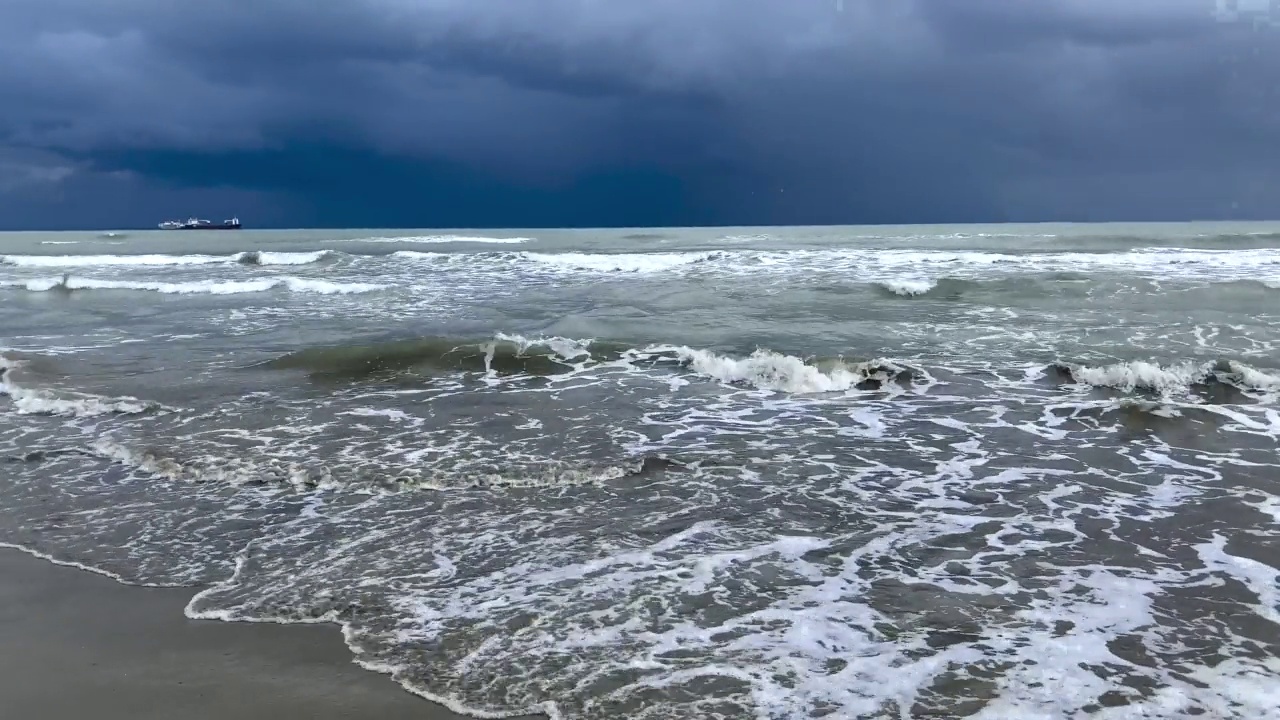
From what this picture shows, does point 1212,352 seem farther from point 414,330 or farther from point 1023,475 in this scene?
point 414,330

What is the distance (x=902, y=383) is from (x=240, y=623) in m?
8.31

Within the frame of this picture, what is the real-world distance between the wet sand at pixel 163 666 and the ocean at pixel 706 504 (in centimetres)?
18

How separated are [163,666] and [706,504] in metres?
3.60

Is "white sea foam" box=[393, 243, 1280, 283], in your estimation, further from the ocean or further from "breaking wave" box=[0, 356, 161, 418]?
"breaking wave" box=[0, 356, 161, 418]

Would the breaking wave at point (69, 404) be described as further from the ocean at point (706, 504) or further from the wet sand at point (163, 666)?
the wet sand at point (163, 666)

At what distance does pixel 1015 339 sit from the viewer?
1418 cm

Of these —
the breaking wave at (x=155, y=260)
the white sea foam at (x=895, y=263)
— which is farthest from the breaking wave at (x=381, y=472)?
the breaking wave at (x=155, y=260)

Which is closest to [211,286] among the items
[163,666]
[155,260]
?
[155,260]

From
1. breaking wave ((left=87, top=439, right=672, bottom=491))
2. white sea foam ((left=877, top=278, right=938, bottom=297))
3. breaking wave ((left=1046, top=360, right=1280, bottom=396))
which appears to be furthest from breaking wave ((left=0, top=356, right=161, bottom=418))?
white sea foam ((left=877, top=278, right=938, bottom=297))

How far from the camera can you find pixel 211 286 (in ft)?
85.7

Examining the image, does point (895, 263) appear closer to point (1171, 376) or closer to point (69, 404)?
point (1171, 376)

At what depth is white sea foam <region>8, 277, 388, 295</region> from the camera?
2456 cm

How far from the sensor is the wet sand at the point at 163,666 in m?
3.62

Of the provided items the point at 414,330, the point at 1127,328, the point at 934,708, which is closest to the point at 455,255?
the point at 414,330
